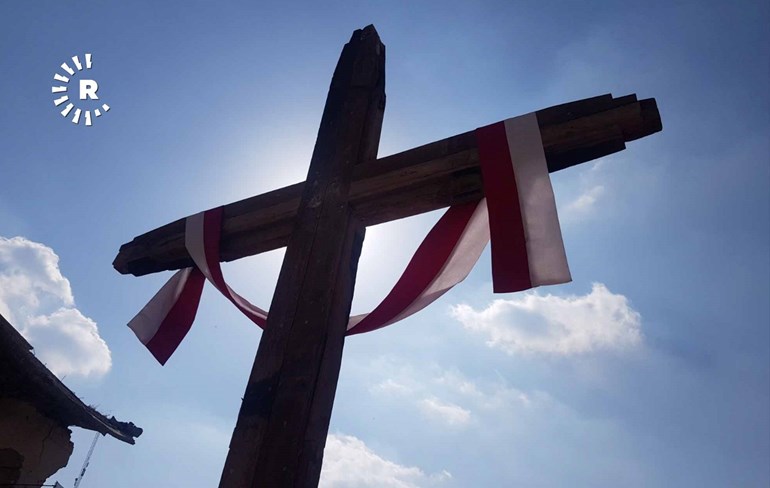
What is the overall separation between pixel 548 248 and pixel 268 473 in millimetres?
1335

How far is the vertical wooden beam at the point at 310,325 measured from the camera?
176 cm

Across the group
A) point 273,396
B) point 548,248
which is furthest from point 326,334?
point 548,248

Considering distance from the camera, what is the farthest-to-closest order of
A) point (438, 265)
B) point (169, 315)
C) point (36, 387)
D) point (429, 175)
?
point (36, 387) → point (169, 315) → point (438, 265) → point (429, 175)

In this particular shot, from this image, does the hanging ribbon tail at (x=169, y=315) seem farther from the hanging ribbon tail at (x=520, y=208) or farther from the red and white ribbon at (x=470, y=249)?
the hanging ribbon tail at (x=520, y=208)

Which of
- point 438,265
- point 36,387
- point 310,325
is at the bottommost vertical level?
point 310,325

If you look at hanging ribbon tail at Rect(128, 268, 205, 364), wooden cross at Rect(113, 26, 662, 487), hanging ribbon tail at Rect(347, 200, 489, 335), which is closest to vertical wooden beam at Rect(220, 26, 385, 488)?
wooden cross at Rect(113, 26, 662, 487)

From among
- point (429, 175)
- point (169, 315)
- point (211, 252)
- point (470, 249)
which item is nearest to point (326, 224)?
point (429, 175)

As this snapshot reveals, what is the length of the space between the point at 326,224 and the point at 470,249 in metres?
0.73

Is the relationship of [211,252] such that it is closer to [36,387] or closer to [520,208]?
[520,208]

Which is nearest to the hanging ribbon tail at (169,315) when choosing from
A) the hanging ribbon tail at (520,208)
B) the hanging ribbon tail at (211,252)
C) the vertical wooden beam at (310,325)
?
the hanging ribbon tail at (211,252)

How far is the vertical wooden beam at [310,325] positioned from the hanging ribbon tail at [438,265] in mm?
307

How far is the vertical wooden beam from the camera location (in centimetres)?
176

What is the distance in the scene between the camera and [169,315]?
10.4 feet

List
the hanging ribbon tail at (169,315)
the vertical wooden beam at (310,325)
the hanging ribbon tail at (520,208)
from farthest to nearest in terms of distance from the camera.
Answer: the hanging ribbon tail at (169,315) → the hanging ribbon tail at (520,208) → the vertical wooden beam at (310,325)
